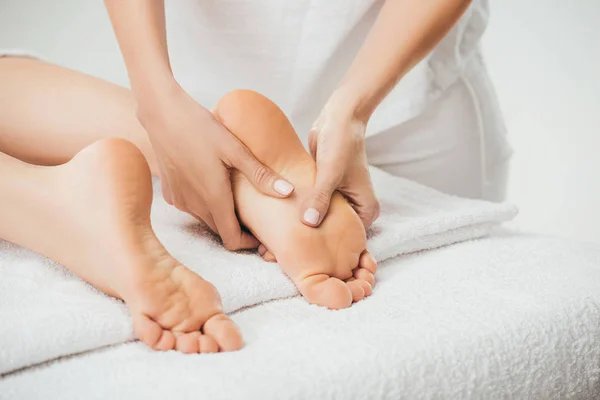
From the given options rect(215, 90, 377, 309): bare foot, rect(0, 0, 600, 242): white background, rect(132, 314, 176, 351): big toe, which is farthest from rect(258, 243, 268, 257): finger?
rect(0, 0, 600, 242): white background

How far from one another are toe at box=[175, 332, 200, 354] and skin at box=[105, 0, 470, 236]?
0.64 feet

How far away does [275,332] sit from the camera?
0.59m

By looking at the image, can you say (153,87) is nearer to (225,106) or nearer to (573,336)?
(225,106)

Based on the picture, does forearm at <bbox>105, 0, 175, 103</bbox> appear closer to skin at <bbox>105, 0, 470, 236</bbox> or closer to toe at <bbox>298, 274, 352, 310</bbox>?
skin at <bbox>105, 0, 470, 236</bbox>

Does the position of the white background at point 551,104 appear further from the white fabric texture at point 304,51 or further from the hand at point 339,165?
the hand at point 339,165

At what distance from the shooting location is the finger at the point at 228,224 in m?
0.74

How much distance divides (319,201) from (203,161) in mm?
145

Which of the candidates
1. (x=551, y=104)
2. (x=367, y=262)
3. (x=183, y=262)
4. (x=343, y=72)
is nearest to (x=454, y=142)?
(x=343, y=72)

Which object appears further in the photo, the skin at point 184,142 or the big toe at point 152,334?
the skin at point 184,142

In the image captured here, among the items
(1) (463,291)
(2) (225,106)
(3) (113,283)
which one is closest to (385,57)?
(2) (225,106)

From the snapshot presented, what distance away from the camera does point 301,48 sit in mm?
1086

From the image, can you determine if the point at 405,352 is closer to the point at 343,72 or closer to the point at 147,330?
the point at 147,330

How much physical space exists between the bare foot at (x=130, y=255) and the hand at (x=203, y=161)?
0.34 feet

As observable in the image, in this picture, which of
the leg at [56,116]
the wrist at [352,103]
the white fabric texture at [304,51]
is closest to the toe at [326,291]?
the wrist at [352,103]
